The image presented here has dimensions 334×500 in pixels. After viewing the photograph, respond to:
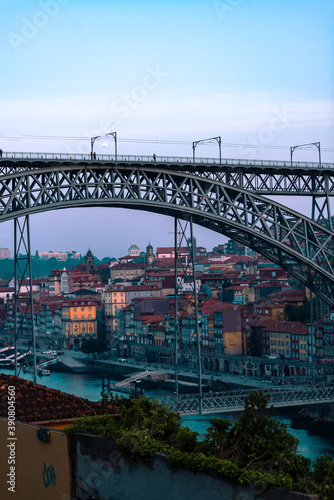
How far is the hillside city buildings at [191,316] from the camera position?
68.0 metres

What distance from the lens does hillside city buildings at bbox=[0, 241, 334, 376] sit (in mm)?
68000

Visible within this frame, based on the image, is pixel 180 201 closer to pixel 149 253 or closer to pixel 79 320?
pixel 79 320

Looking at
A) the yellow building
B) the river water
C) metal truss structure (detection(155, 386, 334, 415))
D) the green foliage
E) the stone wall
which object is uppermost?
the green foliage

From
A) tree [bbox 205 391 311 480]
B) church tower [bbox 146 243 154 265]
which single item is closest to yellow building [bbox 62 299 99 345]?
church tower [bbox 146 243 154 265]

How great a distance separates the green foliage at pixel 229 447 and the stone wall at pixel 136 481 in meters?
0.14

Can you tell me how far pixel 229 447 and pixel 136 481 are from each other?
64.0 inches

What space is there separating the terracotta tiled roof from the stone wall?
190 cm

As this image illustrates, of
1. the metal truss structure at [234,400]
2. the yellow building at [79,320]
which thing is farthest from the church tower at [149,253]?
the metal truss structure at [234,400]

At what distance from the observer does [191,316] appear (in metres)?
50.2

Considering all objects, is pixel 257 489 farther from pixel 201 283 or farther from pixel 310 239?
pixel 201 283

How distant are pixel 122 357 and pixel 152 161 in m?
57.7

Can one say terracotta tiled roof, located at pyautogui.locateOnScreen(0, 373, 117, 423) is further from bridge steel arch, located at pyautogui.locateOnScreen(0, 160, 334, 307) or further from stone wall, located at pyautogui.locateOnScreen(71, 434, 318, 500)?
bridge steel arch, located at pyautogui.locateOnScreen(0, 160, 334, 307)

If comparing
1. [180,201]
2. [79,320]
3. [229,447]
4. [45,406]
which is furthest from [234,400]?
[79,320]

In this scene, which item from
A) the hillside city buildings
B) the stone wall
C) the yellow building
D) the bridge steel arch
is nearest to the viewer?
the stone wall
